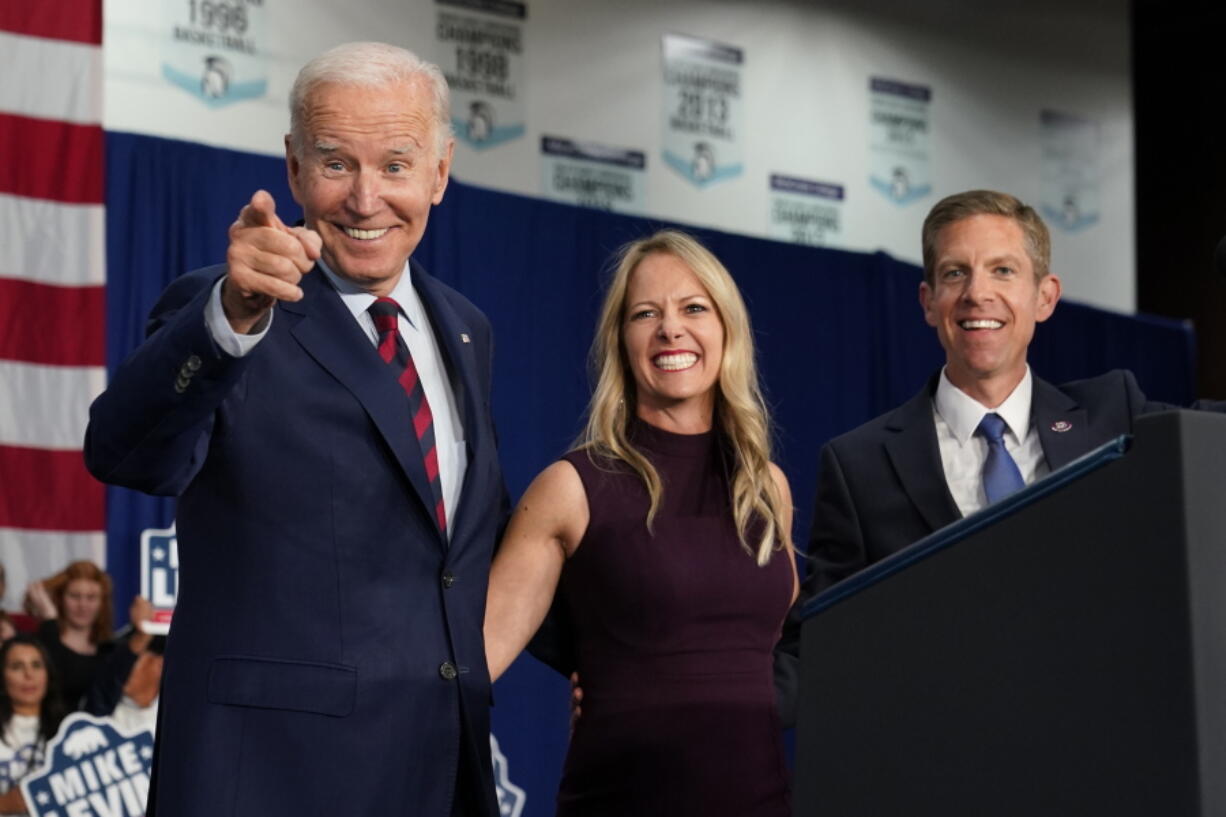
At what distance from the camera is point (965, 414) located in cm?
274

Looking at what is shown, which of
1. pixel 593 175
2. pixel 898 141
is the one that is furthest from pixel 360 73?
pixel 898 141

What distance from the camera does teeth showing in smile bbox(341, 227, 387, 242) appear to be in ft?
6.84

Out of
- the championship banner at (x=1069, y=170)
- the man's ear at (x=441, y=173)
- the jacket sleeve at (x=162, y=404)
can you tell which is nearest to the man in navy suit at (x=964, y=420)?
the man's ear at (x=441, y=173)

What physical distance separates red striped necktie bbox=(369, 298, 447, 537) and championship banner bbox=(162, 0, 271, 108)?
510 cm

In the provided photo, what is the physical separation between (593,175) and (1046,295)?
5.59 m

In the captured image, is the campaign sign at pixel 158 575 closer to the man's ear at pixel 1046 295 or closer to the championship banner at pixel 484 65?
the championship banner at pixel 484 65

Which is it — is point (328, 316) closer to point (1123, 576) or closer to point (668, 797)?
point (668, 797)

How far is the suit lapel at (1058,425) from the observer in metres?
2.64

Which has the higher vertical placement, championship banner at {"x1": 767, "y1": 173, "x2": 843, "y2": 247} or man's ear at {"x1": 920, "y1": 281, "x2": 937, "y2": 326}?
championship banner at {"x1": 767, "y1": 173, "x2": 843, "y2": 247}

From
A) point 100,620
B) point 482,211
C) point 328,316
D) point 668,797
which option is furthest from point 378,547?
point 482,211

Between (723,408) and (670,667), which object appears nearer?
(670,667)

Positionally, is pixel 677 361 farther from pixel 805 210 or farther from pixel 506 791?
pixel 805 210

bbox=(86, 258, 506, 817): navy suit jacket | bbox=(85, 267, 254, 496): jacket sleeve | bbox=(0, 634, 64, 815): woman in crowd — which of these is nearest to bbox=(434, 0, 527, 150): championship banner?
bbox=(0, 634, 64, 815): woman in crowd

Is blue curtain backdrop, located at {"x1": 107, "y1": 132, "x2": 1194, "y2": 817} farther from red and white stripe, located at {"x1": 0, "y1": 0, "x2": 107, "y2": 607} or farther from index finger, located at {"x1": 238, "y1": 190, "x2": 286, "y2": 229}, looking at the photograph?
index finger, located at {"x1": 238, "y1": 190, "x2": 286, "y2": 229}
